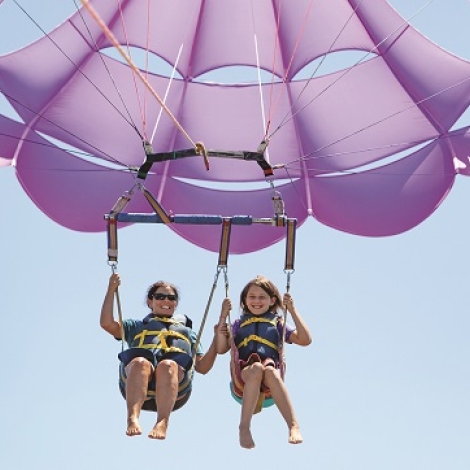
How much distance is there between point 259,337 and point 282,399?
51 cm

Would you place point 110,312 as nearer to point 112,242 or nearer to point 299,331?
point 112,242

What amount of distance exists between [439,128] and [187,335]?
8.89ft

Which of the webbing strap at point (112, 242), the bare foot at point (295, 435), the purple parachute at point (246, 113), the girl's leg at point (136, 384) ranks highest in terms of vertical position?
the purple parachute at point (246, 113)

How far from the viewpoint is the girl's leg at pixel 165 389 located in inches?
246

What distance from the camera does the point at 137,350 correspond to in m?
6.52

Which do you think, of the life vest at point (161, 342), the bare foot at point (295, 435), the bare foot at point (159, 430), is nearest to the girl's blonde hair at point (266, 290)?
the life vest at point (161, 342)

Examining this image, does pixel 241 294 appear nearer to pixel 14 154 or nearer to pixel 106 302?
pixel 106 302

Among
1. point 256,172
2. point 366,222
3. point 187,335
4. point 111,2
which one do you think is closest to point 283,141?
point 256,172

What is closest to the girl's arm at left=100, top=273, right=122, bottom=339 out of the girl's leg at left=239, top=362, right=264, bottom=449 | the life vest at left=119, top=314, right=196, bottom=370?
the life vest at left=119, top=314, right=196, bottom=370

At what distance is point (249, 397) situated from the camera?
6.38 m

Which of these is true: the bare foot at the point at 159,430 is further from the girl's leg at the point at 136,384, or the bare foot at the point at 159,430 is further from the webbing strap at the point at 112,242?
the webbing strap at the point at 112,242

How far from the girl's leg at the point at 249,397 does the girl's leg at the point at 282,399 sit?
0.17 feet

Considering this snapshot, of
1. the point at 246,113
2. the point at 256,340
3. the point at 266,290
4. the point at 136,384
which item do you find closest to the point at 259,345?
the point at 256,340

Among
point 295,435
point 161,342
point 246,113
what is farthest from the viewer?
point 246,113
